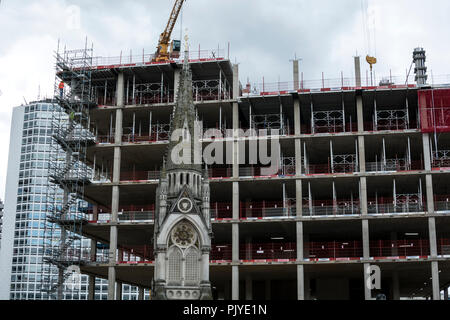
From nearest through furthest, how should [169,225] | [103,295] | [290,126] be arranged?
[169,225] → [290,126] → [103,295]

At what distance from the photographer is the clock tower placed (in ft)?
162

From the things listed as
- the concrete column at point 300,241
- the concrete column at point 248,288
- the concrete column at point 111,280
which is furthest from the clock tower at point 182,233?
the concrete column at point 248,288

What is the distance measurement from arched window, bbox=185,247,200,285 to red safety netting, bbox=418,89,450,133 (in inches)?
1250

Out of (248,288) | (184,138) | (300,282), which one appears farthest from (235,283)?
(184,138)

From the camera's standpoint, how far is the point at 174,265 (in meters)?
50.2

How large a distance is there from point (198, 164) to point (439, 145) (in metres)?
34.2

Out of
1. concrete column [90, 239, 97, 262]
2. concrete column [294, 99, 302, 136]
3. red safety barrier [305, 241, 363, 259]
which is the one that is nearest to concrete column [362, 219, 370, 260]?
red safety barrier [305, 241, 363, 259]

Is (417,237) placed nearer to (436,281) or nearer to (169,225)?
(436,281)

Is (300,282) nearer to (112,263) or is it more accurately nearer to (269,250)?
(269,250)

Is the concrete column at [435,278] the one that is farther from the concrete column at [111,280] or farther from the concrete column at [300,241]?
the concrete column at [111,280]

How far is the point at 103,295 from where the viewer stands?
529 feet

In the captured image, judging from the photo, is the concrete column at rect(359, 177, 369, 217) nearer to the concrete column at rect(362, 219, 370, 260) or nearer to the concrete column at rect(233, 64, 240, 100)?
the concrete column at rect(362, 219, 370, 260)
